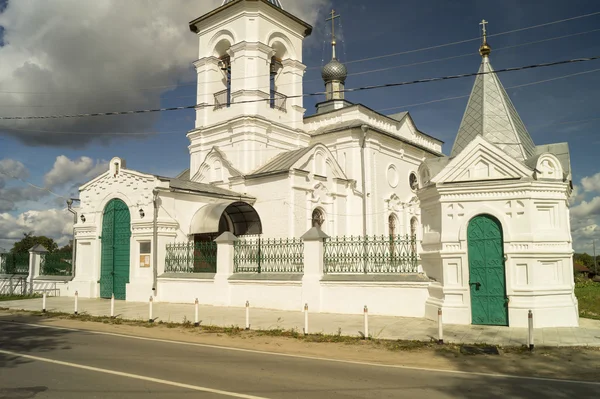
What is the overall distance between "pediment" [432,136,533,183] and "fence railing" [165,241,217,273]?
8655 millimetres

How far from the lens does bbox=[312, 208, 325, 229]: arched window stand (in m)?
23.1

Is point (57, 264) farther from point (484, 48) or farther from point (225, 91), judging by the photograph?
point (484, 48)

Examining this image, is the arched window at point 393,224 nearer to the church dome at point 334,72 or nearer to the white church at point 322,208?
the white church at point 322,208

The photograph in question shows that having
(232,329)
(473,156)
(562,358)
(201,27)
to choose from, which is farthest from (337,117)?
(562,358)

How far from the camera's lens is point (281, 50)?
27094mm

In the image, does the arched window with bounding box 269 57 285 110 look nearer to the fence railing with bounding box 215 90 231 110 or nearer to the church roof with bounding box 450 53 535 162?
the fence railing with bounding box 215 90 231 110

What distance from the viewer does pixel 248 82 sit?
24438mm

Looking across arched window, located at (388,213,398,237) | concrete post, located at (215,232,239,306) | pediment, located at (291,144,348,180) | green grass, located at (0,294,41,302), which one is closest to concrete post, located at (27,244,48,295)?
green grass, located at (0,294,41,302)

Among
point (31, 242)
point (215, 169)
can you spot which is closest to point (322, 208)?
point (215, 169)

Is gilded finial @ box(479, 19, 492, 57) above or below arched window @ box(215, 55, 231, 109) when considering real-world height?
below

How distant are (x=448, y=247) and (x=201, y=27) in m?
20.2

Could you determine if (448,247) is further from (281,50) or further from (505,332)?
(281,50)

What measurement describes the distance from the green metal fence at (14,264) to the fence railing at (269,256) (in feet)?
44.2

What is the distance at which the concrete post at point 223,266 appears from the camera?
1658 cm
